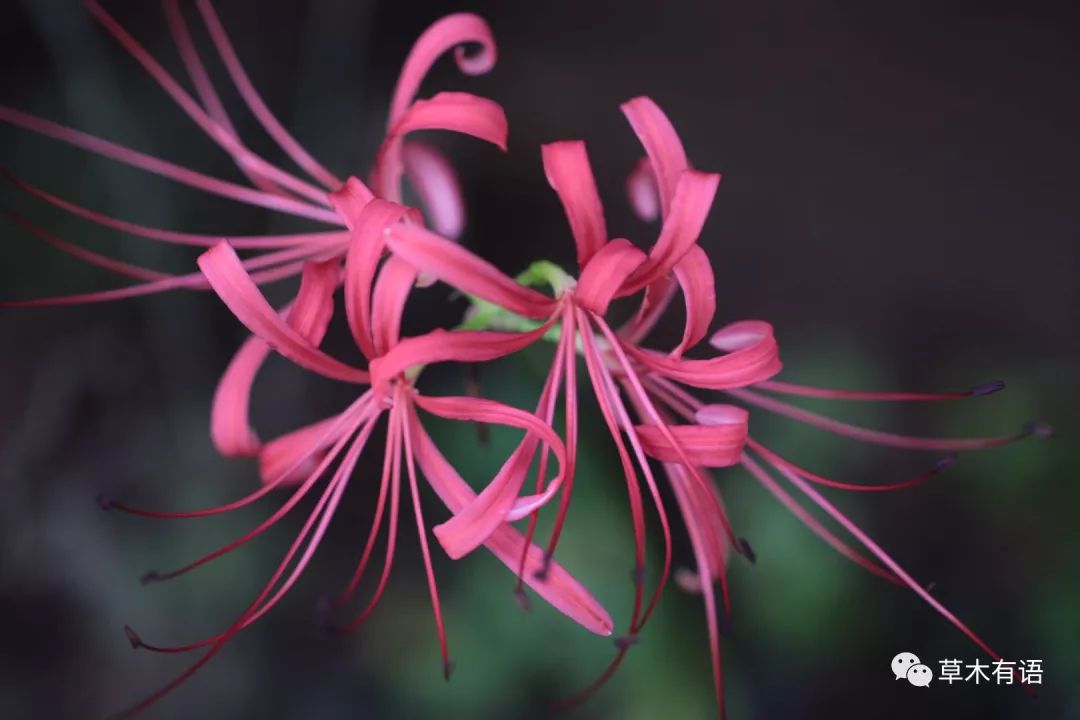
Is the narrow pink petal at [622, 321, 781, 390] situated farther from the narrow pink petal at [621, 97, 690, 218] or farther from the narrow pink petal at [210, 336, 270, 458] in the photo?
the narrow pink petal at [210, 336, 270, 458]

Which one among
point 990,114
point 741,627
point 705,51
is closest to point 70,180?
point 705,51

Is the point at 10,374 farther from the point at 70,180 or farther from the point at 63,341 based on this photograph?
the point at 70,180

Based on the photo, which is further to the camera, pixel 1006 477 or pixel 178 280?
pixel 1006 477

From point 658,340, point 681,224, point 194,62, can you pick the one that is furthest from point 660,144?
point 658,340

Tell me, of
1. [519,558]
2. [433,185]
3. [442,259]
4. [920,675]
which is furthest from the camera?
[920,675]

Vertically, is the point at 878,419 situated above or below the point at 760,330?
above

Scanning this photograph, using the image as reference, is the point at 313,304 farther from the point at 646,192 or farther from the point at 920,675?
the point at 920,675
